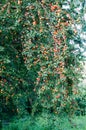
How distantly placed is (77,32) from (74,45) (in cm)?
32

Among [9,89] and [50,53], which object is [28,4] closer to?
[50,53]

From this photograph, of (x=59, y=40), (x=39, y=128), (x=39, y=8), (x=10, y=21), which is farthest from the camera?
(x=39, y=128)

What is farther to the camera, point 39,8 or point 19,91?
point 19,91

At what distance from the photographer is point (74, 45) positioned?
17.1 ft

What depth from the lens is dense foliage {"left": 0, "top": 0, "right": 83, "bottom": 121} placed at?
4.88 metres

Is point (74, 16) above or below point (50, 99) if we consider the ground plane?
above

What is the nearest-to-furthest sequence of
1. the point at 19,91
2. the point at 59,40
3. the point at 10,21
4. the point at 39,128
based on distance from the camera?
the point at 59,40 < the point at 10,21 < the point at 19,91 < the point at 39,128

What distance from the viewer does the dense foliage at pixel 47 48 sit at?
488cm

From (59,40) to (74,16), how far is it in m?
0.54

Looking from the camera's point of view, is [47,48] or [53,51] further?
[47,48]

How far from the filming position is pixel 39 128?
9.06m

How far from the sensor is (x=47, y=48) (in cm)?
509

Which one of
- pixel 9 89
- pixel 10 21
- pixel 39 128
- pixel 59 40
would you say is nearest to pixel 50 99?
pixel 9 89

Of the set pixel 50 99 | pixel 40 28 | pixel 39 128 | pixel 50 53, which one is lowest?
pixel 39 128
